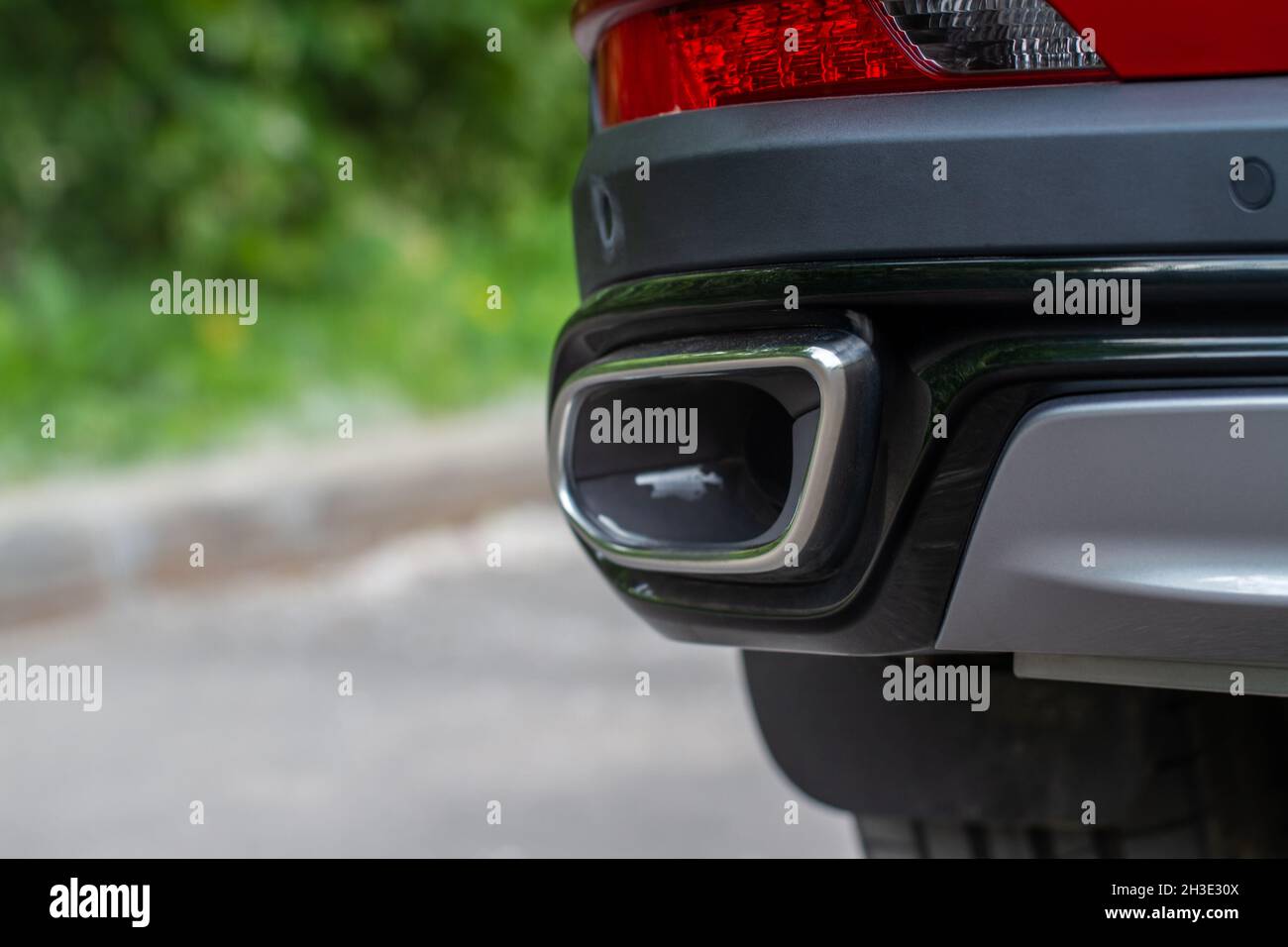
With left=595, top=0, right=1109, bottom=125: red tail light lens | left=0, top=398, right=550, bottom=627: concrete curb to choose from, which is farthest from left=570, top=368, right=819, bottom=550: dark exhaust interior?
left=0, top=398, right=550, bottom=627: concrete curb

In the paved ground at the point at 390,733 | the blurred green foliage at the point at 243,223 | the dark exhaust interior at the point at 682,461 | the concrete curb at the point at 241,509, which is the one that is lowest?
the paved ground at the point at 390,733

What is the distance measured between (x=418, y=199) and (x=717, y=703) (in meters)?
6.23

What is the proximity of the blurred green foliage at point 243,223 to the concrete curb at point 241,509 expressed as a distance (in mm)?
571

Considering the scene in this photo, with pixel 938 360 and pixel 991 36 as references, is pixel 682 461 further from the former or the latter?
pixel 991 36

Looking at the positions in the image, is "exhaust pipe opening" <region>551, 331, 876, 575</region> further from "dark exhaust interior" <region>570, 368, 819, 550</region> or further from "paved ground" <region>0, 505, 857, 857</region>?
"paved ground" <region>0, 505, 857, 857</region>

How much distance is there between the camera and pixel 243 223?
26.0ft

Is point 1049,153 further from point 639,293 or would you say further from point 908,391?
point 639,293

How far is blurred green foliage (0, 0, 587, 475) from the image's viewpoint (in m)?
→ 6.77

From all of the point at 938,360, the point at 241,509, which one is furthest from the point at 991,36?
the point at 241,509

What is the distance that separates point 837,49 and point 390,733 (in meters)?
2.43

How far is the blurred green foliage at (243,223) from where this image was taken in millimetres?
6770

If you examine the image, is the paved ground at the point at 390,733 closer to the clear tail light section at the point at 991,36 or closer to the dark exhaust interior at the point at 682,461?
the dark exhaust interior at the point at 682,461

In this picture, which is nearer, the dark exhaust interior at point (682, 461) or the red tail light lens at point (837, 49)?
the red tail light lens at point (837, 49)

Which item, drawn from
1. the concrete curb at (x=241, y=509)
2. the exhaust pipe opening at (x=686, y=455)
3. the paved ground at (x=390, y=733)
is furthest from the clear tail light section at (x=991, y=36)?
the concrete curb at (x=241, y=509)
